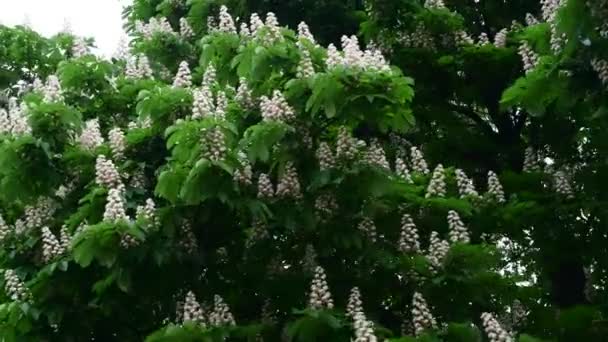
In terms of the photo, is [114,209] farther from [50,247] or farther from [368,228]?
[368,228]

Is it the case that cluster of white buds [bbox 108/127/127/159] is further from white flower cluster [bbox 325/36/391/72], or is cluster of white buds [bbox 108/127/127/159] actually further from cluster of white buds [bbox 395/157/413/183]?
cluster of white buds [bbox 395/157/413/183]

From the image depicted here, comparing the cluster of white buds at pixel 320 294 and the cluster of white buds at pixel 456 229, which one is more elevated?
the cluster of white buds at pixel 456 229

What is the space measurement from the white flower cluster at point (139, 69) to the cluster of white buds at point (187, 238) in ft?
7.83

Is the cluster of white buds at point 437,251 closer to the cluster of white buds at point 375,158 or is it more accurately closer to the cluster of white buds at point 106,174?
the cluster of white buds at point 375,158

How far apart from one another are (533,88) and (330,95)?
4.89ft

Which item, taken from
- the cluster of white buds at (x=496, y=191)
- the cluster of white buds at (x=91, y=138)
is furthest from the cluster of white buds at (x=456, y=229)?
the cluster of white buds at (x=91, y=138)

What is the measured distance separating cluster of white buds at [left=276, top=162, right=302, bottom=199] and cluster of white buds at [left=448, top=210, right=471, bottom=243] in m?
1.16

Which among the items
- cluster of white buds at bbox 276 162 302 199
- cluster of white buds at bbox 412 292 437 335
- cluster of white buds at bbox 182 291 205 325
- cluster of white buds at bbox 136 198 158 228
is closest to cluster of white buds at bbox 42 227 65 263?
cluster of white buds at bbox 136 198 158 228

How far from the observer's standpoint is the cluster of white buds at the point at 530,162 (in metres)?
9.12

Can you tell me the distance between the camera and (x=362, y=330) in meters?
6.28

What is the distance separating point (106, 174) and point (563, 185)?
380cm

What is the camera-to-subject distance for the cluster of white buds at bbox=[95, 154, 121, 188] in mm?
7805

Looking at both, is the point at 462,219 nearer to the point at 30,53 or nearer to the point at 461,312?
the point at 461,312

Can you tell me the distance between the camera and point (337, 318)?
668cm
